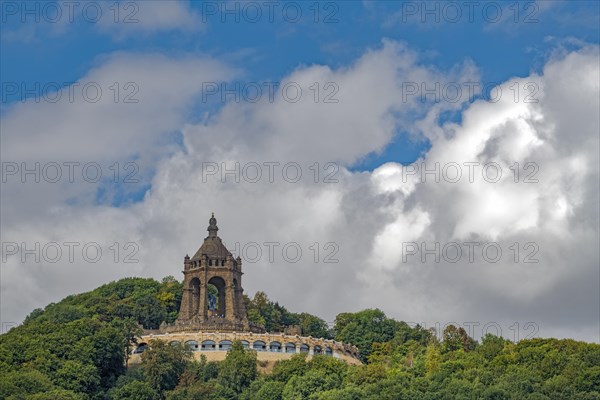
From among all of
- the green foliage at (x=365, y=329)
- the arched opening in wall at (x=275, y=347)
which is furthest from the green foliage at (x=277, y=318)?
the arched opening in wall at (x=275, y=347)

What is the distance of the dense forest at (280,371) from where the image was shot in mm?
114562

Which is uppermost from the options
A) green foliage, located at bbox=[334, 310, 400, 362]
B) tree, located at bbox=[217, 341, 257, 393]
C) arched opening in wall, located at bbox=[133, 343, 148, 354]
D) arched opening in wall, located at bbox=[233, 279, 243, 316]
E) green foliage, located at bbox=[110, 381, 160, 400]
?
arched opening in wall, located at bbox=[233, 279, 243, 316]

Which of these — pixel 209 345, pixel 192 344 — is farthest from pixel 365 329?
pixel 192 344

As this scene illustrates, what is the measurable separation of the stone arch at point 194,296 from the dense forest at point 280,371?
445 inches

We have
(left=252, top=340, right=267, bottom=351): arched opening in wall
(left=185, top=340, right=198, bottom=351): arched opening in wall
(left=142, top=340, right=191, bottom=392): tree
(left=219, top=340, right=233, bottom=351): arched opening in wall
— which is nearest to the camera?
(left=142, top=340, right=191, bottom=392): tree

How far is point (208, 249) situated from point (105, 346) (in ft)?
91.0

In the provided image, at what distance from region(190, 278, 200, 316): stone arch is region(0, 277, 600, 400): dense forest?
1131 cm

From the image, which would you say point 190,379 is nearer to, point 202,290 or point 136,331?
point 136,331

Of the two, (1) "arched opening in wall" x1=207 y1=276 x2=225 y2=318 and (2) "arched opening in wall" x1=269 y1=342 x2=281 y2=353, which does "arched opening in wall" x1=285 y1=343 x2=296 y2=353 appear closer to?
(2) "arched opening in wall" x1=269 y1=342 x2=281 y2=353

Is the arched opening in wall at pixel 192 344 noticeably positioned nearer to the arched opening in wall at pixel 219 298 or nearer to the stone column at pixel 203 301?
the stone column at pixel 203 301

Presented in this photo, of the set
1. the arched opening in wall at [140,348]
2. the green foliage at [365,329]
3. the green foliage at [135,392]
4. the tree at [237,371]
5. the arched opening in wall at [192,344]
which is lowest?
the green foliage at [135,392]

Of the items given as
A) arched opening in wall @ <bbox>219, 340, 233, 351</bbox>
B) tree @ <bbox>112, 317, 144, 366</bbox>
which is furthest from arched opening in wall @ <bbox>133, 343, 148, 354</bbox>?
arched opening in wall @ <bbox>219, 340, 233, 351</bbox>

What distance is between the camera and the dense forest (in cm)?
11456

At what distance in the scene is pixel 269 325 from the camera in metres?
161
